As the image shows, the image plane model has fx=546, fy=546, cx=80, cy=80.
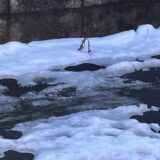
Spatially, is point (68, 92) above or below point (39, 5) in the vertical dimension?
below

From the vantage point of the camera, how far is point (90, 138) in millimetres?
4402

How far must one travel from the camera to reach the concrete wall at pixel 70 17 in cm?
649

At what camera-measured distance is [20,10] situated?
6480 mm

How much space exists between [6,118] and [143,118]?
123 centimetres

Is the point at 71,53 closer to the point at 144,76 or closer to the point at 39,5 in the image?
the point at 39,5

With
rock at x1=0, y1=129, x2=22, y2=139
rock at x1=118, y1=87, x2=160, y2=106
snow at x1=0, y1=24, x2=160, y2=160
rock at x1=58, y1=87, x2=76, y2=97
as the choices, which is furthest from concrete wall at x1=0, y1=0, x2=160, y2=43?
rock at x1=0, y1=129, x2=22, y2=139

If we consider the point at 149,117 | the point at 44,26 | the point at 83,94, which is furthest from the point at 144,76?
the point at 44,26

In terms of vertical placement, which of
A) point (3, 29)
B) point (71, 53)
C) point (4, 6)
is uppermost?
point (4, 6)

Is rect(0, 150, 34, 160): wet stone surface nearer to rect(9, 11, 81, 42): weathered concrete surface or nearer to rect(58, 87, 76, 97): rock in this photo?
rect(58, 87, 76, 97): rock

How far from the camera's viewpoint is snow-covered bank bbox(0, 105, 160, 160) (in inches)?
164

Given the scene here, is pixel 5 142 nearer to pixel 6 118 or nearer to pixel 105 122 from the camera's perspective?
pixel 6 118

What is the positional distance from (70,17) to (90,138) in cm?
267

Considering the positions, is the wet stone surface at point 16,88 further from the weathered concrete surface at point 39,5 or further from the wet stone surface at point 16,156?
the wet stone surface at point 16,156

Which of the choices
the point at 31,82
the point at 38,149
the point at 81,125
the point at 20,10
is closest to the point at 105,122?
the point at 81,125
